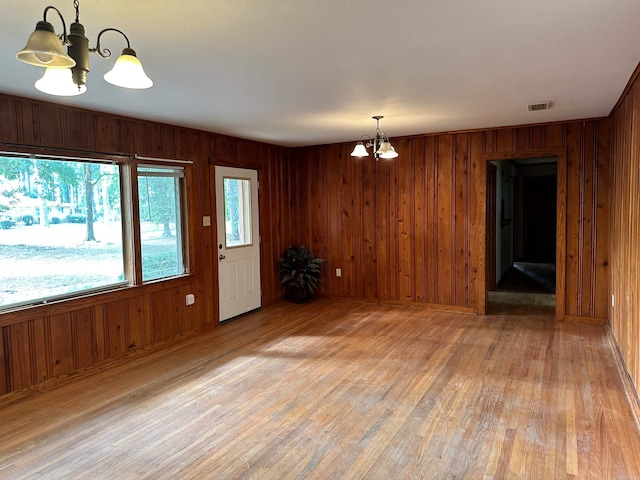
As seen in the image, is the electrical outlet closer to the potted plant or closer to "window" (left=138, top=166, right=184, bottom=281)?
"window" (left=138, top=166, right=184, bottom=281)

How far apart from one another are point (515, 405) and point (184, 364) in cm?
281

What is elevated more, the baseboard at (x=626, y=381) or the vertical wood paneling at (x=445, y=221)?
the vertical wood paneling at (x=445, y=221)

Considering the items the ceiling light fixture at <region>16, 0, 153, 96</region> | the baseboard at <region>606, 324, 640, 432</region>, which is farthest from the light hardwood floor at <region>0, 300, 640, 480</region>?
the ceiling light fixture at <region>16, 0, 153, 96</region>

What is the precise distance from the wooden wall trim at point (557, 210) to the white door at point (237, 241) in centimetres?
296

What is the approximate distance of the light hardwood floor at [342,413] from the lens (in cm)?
244

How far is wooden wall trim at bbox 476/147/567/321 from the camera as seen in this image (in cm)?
506

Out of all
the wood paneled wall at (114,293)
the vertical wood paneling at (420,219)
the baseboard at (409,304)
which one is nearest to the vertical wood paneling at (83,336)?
the wood paneled wall at (114,293)

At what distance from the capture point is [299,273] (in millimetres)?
6465

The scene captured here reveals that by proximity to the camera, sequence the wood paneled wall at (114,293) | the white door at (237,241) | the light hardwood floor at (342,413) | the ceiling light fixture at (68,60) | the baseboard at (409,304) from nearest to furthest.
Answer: the ceiling light fixture at (68,60) → the light hardwood floor at (342,413) → the wood paneled wall at (114,293) → the white door at (237,241) → the baseboard at (409,304)

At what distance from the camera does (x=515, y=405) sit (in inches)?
122

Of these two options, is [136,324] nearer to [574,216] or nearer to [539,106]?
[539,106]

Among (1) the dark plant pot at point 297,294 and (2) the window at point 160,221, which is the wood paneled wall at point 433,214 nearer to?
(1) the dark plant pot at point 297,294

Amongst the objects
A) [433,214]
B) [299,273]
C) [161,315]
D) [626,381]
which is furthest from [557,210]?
[161,315]

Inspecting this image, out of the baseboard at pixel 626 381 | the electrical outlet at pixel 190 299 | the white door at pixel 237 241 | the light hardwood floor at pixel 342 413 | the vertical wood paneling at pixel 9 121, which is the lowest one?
the light hardwood floor at pixel 342 413
